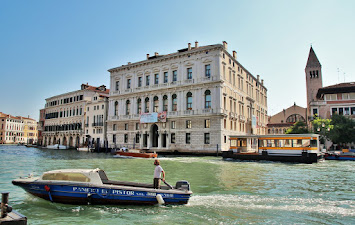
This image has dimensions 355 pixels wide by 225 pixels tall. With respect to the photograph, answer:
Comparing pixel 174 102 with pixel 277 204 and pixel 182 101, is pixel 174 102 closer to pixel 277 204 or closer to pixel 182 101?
pixel 182 101

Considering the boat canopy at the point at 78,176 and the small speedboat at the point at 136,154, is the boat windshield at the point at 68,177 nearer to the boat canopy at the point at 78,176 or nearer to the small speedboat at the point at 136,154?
the boat canopy at the point at 78,176

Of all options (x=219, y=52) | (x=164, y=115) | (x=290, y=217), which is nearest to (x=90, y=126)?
(x=164, y=115)

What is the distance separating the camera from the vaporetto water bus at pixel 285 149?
24.6 meters

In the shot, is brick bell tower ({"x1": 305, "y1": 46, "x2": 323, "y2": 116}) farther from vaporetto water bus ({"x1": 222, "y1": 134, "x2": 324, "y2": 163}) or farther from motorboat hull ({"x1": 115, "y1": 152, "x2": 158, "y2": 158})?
motorboat hull ({"x1": 115, "y1": 152, "x2": 158, "y2": 158})

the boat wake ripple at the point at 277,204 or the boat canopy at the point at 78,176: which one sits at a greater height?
the boat canopy at the point at 78,176

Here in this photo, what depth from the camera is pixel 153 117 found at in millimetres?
39000

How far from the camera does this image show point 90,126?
50.6m

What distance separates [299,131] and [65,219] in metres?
41.2

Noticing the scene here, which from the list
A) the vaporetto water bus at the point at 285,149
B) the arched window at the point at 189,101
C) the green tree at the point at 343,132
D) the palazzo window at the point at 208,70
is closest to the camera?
the vaporetto water bus at the point at 285,149

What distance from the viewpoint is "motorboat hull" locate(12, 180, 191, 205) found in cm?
845

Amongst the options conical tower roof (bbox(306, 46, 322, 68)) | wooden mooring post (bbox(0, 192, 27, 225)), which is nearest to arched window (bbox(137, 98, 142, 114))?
wooden mooring post (bbox(0, 192, 27, 225))

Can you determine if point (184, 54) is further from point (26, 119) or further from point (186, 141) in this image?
point (26, 119)

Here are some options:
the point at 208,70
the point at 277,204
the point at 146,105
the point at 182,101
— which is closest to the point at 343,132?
the point at 208,70

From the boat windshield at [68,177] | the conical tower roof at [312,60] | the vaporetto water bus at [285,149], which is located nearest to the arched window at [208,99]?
the vaporetto water bus at [285,149]
